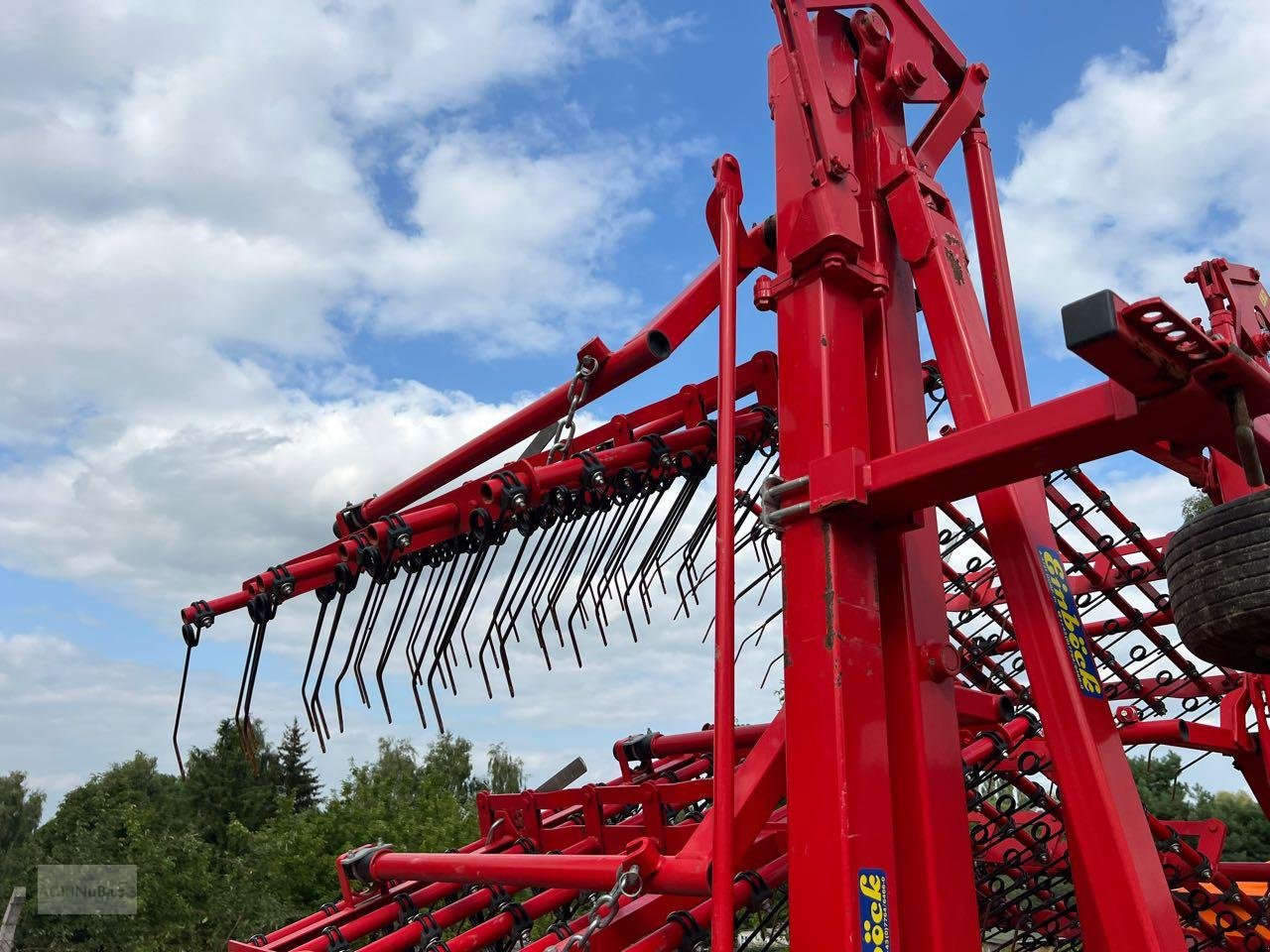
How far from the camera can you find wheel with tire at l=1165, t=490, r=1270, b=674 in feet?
6.85

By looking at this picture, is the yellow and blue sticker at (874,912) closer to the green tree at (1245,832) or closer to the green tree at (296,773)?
the green tree at (1245,832)

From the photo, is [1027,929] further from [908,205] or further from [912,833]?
[908,205]

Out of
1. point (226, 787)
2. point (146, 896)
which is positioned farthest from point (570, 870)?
point (226, 787)

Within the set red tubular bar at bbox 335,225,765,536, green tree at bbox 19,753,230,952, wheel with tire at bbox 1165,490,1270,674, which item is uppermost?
green tree at bbox 19,753,230,952

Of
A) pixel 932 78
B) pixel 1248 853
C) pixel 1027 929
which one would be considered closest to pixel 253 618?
pixel 932 78

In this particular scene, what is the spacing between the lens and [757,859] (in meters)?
3.91

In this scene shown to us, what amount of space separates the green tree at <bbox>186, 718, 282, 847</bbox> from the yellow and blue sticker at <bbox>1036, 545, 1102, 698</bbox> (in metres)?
41.6

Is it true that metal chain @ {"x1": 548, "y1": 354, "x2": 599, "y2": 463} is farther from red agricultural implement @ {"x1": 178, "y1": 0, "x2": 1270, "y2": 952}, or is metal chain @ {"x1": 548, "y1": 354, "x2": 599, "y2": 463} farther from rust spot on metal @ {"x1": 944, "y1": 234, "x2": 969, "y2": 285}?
rust spot on metal @ {"x1": 944, "y1": 234, "x2": 969, "y2": 285}

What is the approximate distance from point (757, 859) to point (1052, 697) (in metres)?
1.60

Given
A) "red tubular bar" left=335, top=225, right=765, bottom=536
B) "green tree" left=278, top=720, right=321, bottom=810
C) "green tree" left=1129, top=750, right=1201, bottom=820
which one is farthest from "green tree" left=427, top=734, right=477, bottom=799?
"red tubular bar" left=335, top=225, right=765, bottom=536

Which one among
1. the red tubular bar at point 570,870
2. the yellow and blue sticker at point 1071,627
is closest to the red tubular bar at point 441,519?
the red tubular bar at point 570,870

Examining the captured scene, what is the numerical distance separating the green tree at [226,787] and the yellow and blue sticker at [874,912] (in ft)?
136

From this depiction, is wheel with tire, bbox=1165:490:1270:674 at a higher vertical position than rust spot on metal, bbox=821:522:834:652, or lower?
lower

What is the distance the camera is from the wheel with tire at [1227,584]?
2.09m
